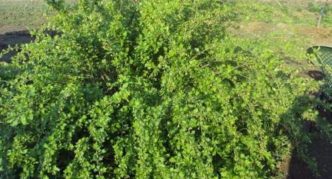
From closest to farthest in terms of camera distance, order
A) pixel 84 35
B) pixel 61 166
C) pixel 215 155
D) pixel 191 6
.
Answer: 1. pixel 61 166
2. pixel 215 155
3. pixel 84 35
4. pixel 191 6

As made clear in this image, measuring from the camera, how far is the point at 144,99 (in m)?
4.72

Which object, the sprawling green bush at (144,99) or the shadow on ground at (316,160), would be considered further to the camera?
the shadow on ground at (316,160)

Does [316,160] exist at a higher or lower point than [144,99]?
lower

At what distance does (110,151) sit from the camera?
480 cm

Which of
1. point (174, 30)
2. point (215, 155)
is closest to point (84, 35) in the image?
point (174, 30)

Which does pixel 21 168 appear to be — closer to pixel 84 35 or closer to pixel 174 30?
pixel 84 35

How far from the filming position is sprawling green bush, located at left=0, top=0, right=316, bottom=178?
168 inches

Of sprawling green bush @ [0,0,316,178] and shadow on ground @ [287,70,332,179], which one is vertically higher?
sprawling green bush @ [0,0,316,178]

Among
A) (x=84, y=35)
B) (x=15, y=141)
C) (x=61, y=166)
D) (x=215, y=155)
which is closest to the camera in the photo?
(x=15, y=141)

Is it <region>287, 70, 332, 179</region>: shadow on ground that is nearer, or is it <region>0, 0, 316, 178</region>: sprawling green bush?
<region>0, 0, 316, 178</region>: sprawling green bush

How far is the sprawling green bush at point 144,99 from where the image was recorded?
14.0ft

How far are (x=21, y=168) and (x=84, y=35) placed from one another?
1519mm

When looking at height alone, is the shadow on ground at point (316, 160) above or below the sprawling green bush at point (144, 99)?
below

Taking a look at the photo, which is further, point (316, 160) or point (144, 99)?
point (316, 160)
